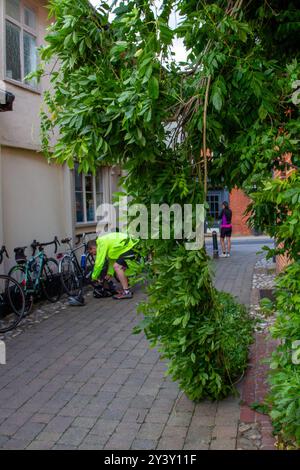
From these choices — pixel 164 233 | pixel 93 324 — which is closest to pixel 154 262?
pixel 164 233

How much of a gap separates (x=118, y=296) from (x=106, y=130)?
21.7 ft

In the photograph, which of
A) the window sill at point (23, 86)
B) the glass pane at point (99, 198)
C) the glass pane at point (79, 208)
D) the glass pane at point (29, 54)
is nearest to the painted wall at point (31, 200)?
the glass pane at point (79, 208)

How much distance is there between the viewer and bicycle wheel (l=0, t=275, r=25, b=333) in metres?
7.65

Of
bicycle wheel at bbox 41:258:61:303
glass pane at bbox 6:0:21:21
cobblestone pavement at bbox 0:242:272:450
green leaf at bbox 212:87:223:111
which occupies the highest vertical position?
glass pane at bbox 6:0:21:21

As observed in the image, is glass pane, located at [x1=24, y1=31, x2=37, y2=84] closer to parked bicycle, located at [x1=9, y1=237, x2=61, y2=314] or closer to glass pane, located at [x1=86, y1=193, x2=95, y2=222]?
parked bicycle, located at [x1=9, y1=237, x2=61, y2=314]

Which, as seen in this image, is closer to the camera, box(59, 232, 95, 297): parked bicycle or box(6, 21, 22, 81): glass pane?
box(6, 21, 22, 81): glass pane

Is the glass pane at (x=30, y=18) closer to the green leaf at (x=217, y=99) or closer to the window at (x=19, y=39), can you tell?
the window at (x=19, y=39)

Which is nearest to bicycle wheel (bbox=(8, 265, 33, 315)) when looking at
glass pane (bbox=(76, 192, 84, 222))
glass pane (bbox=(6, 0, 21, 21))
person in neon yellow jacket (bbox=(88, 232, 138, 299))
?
person in neon yellow jacket (bbox=(88, 232, 138, 299))

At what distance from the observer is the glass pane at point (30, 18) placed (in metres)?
9.97

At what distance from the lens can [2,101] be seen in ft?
25.3

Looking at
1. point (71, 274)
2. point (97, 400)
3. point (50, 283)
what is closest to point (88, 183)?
point (71, 274)

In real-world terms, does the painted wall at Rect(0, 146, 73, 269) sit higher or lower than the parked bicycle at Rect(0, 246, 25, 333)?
higher

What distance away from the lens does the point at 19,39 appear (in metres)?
9.58

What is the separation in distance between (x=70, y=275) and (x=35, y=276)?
3.93 feet
